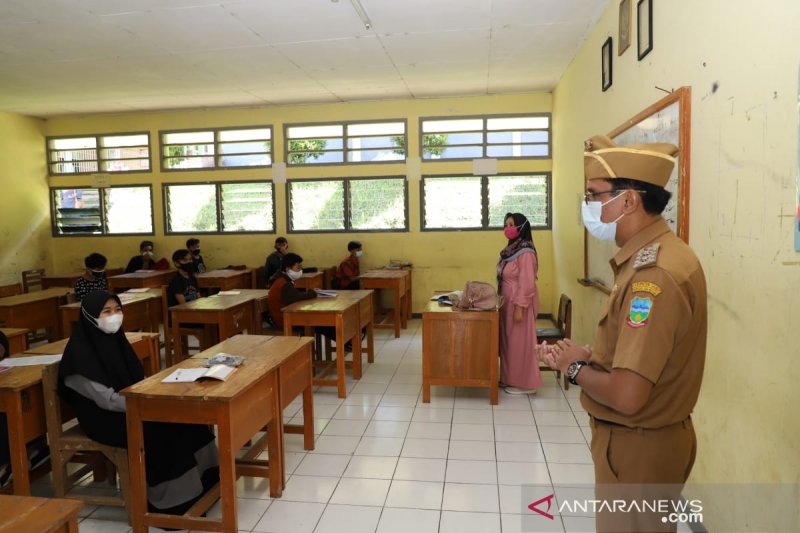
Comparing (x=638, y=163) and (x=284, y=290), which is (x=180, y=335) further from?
(x=638, y=163)

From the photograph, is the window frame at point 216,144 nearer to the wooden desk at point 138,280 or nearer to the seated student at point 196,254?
the seated student at point 196,254

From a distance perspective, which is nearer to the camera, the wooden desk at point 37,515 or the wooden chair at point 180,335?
the wooden desk at point 37,515

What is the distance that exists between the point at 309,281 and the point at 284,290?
2240 millimetres

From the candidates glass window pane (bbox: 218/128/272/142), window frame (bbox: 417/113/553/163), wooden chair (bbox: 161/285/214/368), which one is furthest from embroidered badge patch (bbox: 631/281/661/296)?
glass window pane (bbox: 218/128/272/142)

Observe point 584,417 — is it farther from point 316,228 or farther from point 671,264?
point 316,228

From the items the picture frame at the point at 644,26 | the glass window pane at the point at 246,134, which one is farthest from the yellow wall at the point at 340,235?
the picture frame at the point at 644,26

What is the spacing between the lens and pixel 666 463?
1463 millimetres

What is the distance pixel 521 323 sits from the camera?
432cm

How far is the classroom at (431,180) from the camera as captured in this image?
2004 mm

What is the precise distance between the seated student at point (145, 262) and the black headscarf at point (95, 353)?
18.8ft

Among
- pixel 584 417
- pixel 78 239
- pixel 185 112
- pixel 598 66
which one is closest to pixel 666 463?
pixel 584 417

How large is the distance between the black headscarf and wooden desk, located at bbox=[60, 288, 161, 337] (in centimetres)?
258

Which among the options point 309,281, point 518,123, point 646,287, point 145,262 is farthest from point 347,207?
point 646,287

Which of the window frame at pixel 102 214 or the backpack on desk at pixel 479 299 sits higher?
the window frame at pixel 102 214
